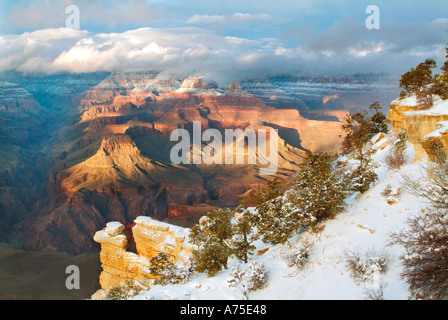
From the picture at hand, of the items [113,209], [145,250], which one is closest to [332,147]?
[113,209]

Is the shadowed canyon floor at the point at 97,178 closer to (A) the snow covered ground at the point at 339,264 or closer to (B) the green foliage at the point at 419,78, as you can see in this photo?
(A) the snow covered ground at the point at 339,264

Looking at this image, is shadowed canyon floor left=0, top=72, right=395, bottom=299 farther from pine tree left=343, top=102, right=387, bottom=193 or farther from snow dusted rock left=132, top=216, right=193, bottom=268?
pine tree left=343, top=102, right=387, bottom=193

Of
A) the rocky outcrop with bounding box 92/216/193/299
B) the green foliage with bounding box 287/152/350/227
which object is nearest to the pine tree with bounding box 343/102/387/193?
the green foliage with bounding box 287/152/350/227

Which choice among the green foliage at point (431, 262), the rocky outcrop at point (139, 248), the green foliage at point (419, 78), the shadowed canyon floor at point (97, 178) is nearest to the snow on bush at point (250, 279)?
the green foliage at point (431, 262)

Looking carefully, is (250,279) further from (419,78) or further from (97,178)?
(97,178)
